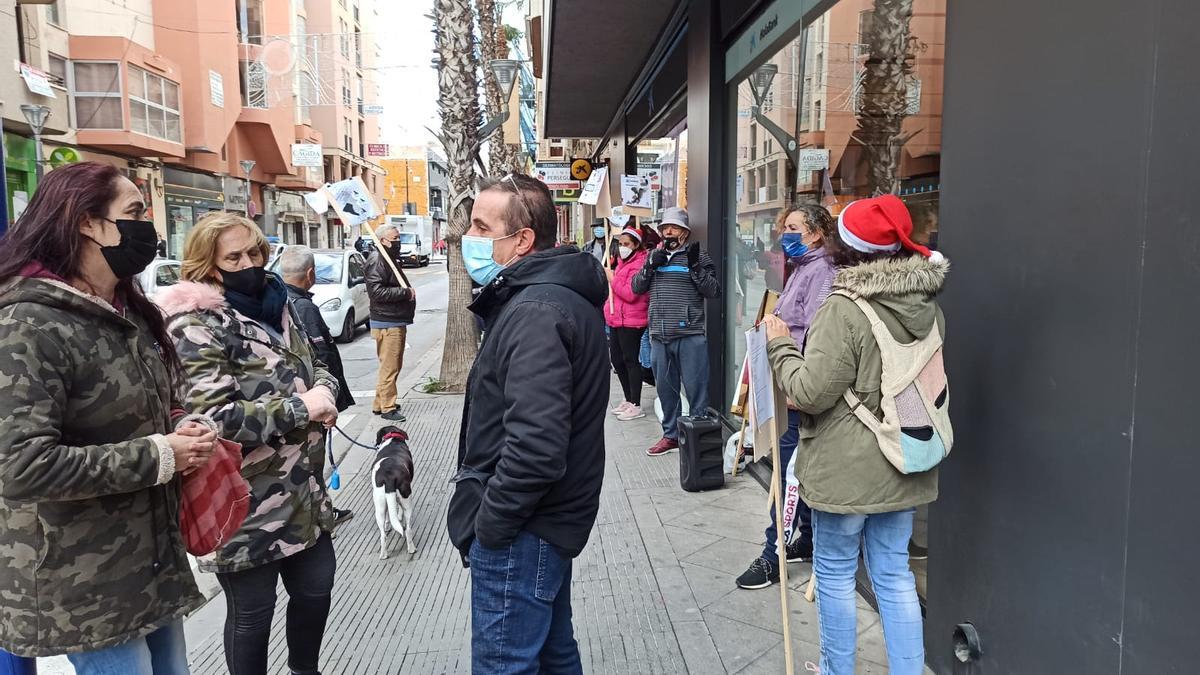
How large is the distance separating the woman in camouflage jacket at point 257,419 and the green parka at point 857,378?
A: 1745 mm

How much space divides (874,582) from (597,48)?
30.2 feet

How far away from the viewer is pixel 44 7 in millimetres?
20734

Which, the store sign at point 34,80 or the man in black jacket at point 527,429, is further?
the store sign at point 34,80

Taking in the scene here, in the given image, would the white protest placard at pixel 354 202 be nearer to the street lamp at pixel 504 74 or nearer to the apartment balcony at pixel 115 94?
the street lamp at pixel 504 74

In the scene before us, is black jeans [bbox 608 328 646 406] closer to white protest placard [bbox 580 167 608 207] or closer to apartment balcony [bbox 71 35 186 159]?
white protest placard [bbox 580 167 608 207]

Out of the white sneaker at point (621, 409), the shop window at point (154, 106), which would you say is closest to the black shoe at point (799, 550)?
the white sneaker at point (621, 409)

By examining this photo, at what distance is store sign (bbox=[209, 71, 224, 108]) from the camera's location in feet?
95.8

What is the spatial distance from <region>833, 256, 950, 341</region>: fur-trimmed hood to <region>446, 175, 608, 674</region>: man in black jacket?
899 millimetres

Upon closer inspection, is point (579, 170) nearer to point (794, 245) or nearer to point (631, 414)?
point (631, 414)

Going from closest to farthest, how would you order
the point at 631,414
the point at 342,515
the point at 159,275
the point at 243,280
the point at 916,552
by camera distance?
the point at 243,280 < the point at 916,552 < the point at 342,515 < the point at 631,414 < the point at 159,275

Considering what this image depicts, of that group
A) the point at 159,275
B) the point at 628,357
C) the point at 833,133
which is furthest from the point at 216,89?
the point at 833,133

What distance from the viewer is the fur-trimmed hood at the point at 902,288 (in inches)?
99.4

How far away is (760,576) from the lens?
4.06m

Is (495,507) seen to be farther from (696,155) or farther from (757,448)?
(696,155)
